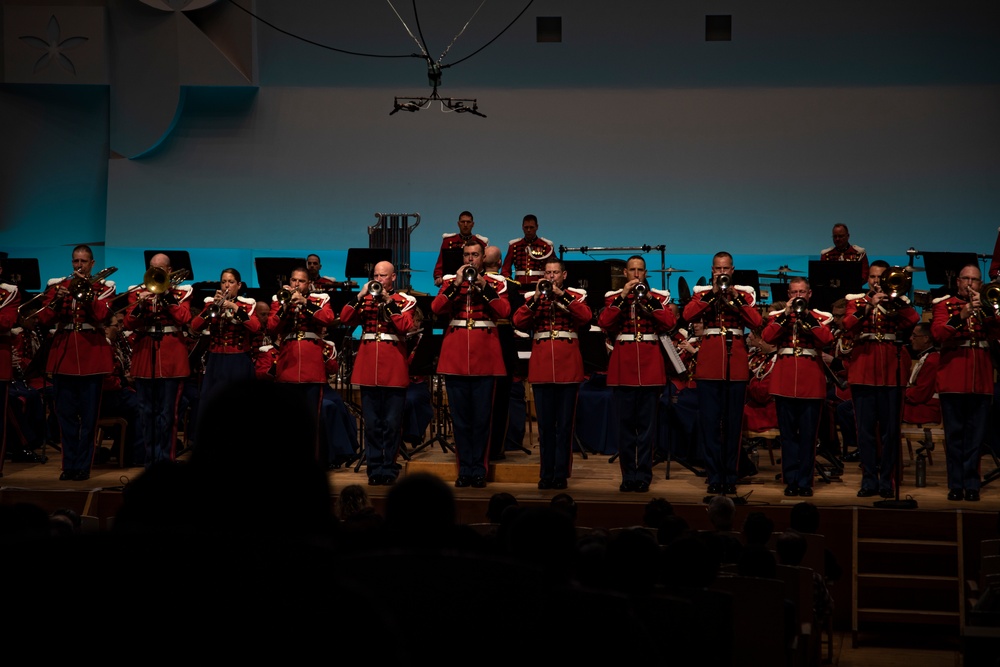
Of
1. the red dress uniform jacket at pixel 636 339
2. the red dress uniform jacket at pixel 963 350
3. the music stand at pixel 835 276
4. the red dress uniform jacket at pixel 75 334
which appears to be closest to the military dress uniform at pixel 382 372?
A: the red dress uniform jacket at pixel 636 339

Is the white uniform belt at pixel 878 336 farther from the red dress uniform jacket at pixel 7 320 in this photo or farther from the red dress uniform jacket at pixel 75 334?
the red dress uniform jacket at pixel 7 320

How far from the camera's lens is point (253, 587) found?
123 cm

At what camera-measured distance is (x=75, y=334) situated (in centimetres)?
851

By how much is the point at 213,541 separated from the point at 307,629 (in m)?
0.16

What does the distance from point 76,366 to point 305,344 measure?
6.06 feet

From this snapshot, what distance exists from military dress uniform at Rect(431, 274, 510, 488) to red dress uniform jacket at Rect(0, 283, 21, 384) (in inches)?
136

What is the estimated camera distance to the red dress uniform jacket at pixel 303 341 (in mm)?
8516

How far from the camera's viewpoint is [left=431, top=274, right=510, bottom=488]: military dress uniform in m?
8.10

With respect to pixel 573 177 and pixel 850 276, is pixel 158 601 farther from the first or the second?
pixel 573 177

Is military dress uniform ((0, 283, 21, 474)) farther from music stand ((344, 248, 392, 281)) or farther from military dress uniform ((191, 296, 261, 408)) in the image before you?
music stand ((344, 248, 392, 281))

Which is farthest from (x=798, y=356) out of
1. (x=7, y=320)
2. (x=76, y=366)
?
(x=7, y=320)

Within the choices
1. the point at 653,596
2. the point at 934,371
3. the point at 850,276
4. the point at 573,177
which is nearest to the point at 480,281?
the point at 850,276

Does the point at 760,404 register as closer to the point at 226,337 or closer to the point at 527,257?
the point at 527,257

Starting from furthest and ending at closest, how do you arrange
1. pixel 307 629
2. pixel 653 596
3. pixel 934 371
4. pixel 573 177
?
pixel 573 177 < pixel 934 371 < pixel 653 596 < pixel 307 629
